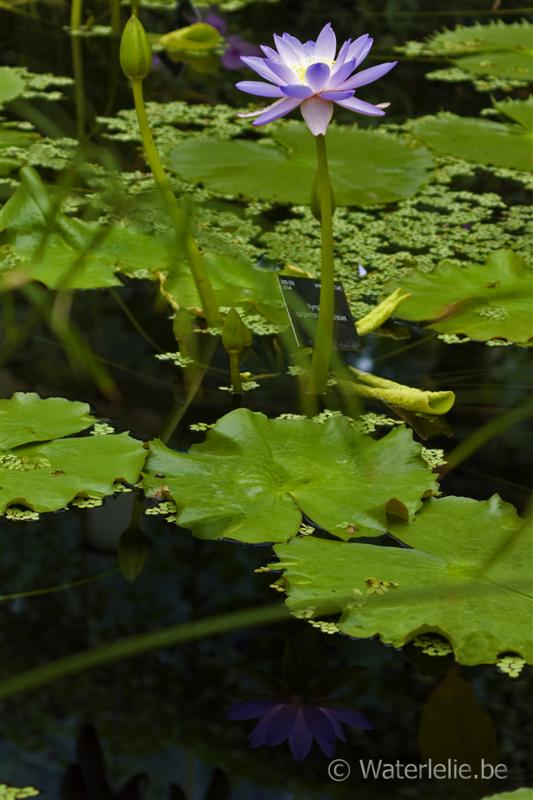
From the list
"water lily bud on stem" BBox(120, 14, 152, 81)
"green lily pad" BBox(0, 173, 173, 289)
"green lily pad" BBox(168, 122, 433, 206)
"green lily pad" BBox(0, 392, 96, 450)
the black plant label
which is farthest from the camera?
"green lily pad" BBox(168, 122, 433, 206)

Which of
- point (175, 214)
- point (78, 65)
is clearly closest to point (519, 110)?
point (78, 65)

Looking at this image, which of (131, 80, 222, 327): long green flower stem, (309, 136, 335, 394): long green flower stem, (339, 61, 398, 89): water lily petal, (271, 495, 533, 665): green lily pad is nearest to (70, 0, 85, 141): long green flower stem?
(131, 80, 222, 327): long green flower stem

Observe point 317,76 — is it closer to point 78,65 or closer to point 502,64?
point 78,65

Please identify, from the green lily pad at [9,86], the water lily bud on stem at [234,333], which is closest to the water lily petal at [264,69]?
the water lily bud on stem at [234,333]

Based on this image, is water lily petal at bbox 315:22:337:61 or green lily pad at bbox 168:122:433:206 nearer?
water lily petal at bbox 315:22:337:61

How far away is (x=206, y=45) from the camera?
3494 millimetres

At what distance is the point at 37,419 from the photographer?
4.73 ft

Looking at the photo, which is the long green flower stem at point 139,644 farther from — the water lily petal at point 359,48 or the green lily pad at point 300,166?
the green lily pad at point 300,166

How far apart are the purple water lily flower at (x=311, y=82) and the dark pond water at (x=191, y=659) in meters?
0.40

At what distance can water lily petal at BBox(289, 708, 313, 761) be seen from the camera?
1001 mm

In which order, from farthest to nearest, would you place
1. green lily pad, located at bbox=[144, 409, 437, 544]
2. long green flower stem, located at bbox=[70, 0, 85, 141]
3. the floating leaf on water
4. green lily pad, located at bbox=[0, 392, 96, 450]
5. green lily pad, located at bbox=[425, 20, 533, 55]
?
green lily pad, located at bbox=[425, 20, 533, 55]
long green flower stem, located at bbox=[70, 0, 85, 141]
green lily pad, located at bbox=[0, 392, 96, 450]
green lily pad, located at bbox=[144, 409, 437, 544]
the floating leaf on water

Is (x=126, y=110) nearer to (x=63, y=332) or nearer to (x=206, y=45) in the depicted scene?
(x=206, y=45)

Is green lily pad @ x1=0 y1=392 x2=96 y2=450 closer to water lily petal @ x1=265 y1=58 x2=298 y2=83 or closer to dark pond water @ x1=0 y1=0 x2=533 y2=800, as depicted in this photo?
dark pond water @ x1=0 y1=0 x2=533 y2=800

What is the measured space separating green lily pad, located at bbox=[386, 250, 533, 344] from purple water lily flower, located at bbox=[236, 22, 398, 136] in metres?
0.50
